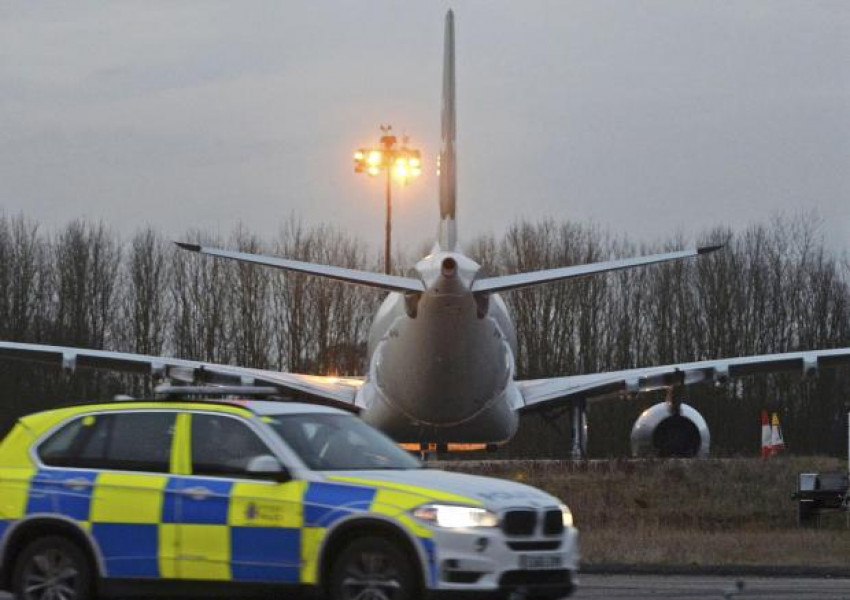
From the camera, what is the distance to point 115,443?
47.4 ft

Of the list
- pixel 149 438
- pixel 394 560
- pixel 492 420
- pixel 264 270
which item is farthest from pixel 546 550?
pixel 264 270

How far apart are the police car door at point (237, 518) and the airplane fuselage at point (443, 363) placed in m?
21.8

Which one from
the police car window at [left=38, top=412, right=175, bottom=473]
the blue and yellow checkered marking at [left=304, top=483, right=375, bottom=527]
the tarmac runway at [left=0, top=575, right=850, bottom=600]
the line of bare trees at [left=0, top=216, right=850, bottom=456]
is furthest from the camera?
the line of bare trees at [left=0, top=216, right=850, bottom=456]

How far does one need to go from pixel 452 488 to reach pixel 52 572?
3108mm

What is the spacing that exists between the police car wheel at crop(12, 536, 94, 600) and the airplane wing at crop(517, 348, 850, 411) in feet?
95.9

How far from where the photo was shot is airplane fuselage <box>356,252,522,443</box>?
121 feet

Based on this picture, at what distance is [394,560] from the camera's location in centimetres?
1298

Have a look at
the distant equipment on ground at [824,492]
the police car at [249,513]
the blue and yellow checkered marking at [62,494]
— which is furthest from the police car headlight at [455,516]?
the distant equipment on ground at [824,492]

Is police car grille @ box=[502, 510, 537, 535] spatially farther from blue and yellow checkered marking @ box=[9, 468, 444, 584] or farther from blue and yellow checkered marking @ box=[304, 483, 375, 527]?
blue and yellow checkered marking @ box=[304, 483, 375, 527]

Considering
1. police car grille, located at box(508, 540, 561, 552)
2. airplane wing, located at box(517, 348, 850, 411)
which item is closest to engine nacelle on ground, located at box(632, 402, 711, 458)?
airplane wing, located at box(517, 348, 850, 411)

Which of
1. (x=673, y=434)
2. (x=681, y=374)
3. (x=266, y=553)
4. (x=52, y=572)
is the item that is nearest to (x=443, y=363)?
(x=681, y=374)

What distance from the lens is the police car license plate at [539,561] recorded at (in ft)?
42.9

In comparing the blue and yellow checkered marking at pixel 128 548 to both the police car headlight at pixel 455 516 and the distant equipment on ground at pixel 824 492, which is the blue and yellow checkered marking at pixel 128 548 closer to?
the police car headlight at pixel 455 516

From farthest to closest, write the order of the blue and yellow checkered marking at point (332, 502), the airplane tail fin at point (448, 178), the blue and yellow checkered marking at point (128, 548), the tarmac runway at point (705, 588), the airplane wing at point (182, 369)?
the airplane tail fin at point (448, 178)
the airplane wing at point (182, 369)
the tarmac runway at point (705, 588)
the blue and yellow checkered marking at point (128, 548)
the blue and yellow checkered marking at point (332, 502)
